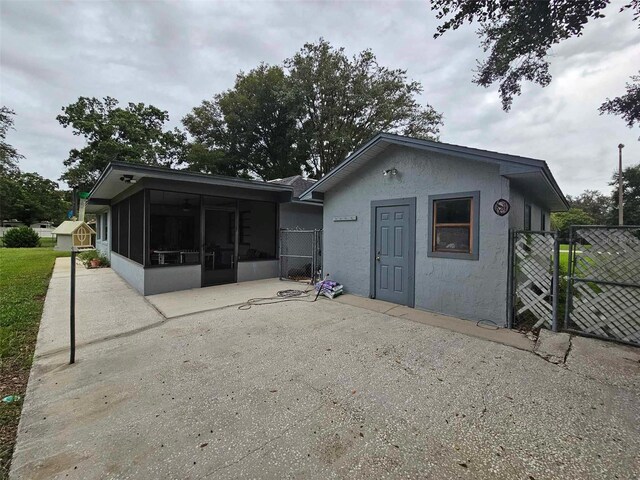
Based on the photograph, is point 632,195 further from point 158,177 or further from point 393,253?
point 158,177

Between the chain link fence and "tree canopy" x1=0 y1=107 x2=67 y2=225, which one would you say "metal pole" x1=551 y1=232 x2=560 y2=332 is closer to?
the chain link fence

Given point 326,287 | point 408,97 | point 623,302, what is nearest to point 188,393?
point 326,287

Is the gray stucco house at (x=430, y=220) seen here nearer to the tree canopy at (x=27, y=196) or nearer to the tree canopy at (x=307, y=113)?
the tree canopy at (x=307, y=113)

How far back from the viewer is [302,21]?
10367 mm

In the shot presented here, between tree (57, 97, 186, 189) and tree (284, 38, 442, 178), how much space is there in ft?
44.6

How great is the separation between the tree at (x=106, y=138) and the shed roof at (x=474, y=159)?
2230cm

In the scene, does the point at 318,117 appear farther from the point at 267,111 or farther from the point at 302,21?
the point at 302,21

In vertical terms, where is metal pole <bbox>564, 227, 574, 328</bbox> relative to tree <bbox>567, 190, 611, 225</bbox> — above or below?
below

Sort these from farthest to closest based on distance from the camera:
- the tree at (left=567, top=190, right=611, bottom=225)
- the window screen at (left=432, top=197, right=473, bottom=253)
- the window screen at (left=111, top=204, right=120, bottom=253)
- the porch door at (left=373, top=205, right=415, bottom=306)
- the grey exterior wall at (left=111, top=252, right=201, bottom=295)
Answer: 1. the tree at (left=567, top=190, right=611, bottom=225)
2. the window screen at (left=111, top=204, right=120, bottom=253)
3. the grey exterior wall at (left=111, top=252, right=201, bottom=295)
4. the porch door at (left=373, top=205, right=415, bottom=306)
5. the window screen at (left=432, top=197, right=473, bottom=253)

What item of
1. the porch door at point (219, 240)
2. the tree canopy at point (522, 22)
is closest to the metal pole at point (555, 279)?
the tree canopy at point (522, 22)

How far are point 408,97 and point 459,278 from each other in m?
17.7

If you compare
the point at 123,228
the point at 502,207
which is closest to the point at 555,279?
the point at 502,207

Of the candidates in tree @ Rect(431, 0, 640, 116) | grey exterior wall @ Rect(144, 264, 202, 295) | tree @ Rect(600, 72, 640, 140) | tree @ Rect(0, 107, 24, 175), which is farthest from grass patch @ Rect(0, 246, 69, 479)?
tree @ Rect(0, 107, 24, 175)

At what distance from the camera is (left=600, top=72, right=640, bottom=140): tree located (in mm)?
8906
